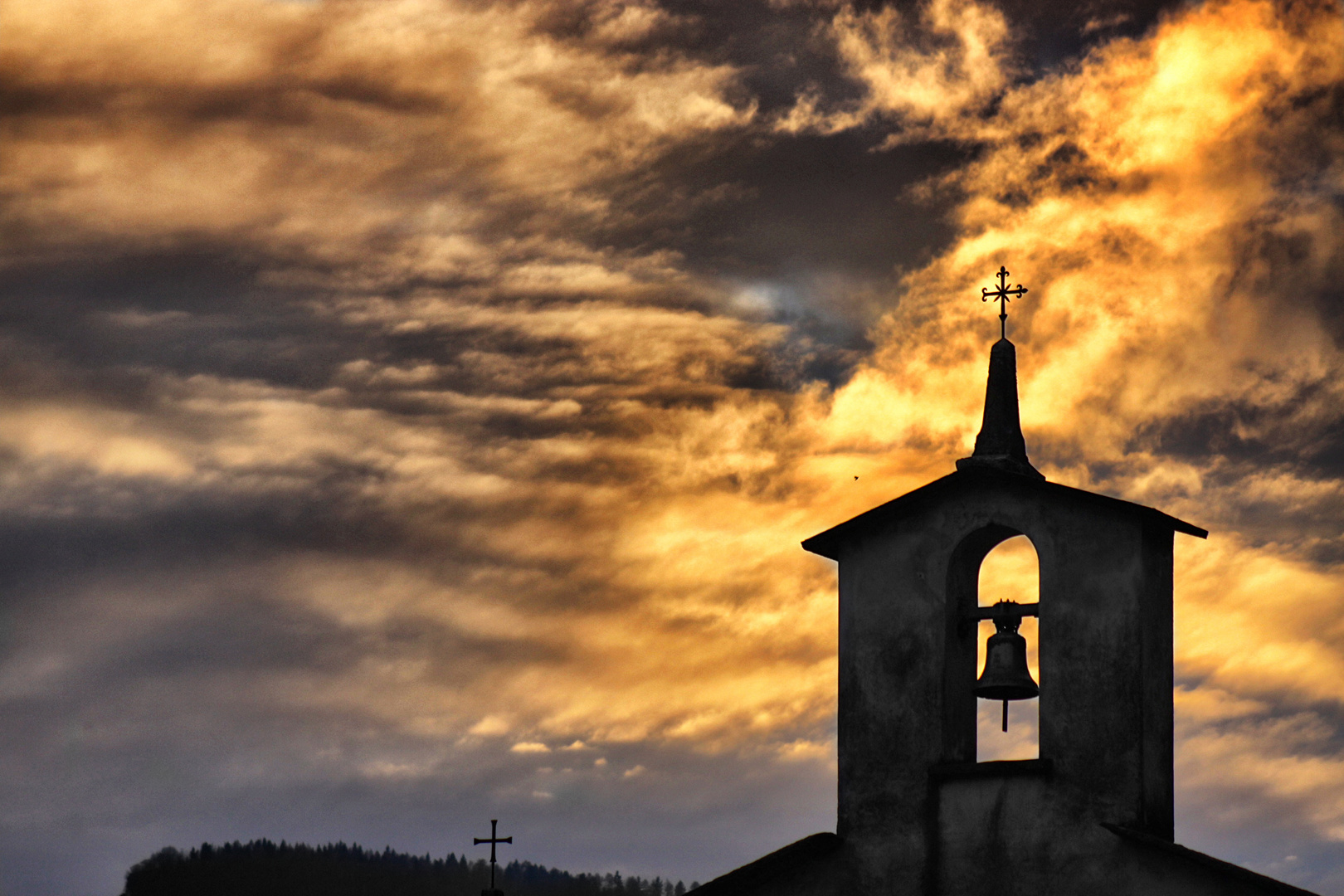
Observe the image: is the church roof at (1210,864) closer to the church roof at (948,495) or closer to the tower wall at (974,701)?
the tower wall at (974,701)

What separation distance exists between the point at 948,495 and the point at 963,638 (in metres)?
1.15

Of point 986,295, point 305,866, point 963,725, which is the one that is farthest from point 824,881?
point 305,866

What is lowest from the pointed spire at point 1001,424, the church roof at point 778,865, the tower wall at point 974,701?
the church roof at point 778,865

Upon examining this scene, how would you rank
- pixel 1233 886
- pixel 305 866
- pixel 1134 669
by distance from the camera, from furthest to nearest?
pixel 305 866
pixel 1134 669
pixel 1233 886

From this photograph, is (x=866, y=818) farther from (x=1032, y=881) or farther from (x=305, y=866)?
(x=305, y=866)

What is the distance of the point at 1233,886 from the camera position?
1255cm

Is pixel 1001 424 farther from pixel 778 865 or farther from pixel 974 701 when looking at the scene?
pixel 778 865

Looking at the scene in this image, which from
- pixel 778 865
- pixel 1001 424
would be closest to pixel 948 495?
pixel 1001 424

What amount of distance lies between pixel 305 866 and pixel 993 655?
78.8 feet

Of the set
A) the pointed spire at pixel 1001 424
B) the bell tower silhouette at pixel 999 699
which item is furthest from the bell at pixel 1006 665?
the pointed spire at pixel 1001 424

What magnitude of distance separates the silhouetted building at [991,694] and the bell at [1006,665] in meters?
0.03

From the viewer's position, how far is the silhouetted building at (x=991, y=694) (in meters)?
13.2

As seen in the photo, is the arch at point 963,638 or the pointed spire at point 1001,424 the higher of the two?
the pointed spire at point 1001,424

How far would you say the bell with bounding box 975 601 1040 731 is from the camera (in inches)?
559
